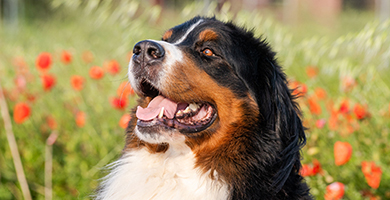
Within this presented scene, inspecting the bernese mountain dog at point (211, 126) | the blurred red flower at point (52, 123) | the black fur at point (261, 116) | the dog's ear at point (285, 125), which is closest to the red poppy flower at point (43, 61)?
the blurred red flower at point (52, 123)

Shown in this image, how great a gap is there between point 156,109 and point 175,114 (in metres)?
0.14

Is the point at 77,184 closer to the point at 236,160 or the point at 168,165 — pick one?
the point at 168,165

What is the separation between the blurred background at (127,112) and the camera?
3.17m

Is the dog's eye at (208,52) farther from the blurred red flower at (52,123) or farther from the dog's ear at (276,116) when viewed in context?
the blurred red flower at (52,123)

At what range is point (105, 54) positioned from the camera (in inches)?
245

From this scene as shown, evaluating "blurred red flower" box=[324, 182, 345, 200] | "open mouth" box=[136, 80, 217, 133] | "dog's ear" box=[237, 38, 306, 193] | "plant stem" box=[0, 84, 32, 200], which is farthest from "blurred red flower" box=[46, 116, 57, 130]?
"blurred red flower" box=[324, 182, 345, 200]

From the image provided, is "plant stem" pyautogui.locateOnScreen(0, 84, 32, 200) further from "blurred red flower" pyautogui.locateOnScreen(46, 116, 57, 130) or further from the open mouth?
"blurred red flower" pyautogui.locateOnScreen(46, 116, 57, 130)

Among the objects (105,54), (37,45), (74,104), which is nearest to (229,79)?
(74,104)

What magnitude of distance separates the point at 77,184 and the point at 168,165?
1940 millimetres

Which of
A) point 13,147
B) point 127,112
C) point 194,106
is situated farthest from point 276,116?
point 127,112

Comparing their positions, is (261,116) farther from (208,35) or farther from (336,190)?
(336,190)

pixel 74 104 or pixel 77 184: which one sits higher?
pixel 74 104

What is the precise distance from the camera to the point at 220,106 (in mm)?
2566

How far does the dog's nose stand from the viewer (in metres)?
2.35
